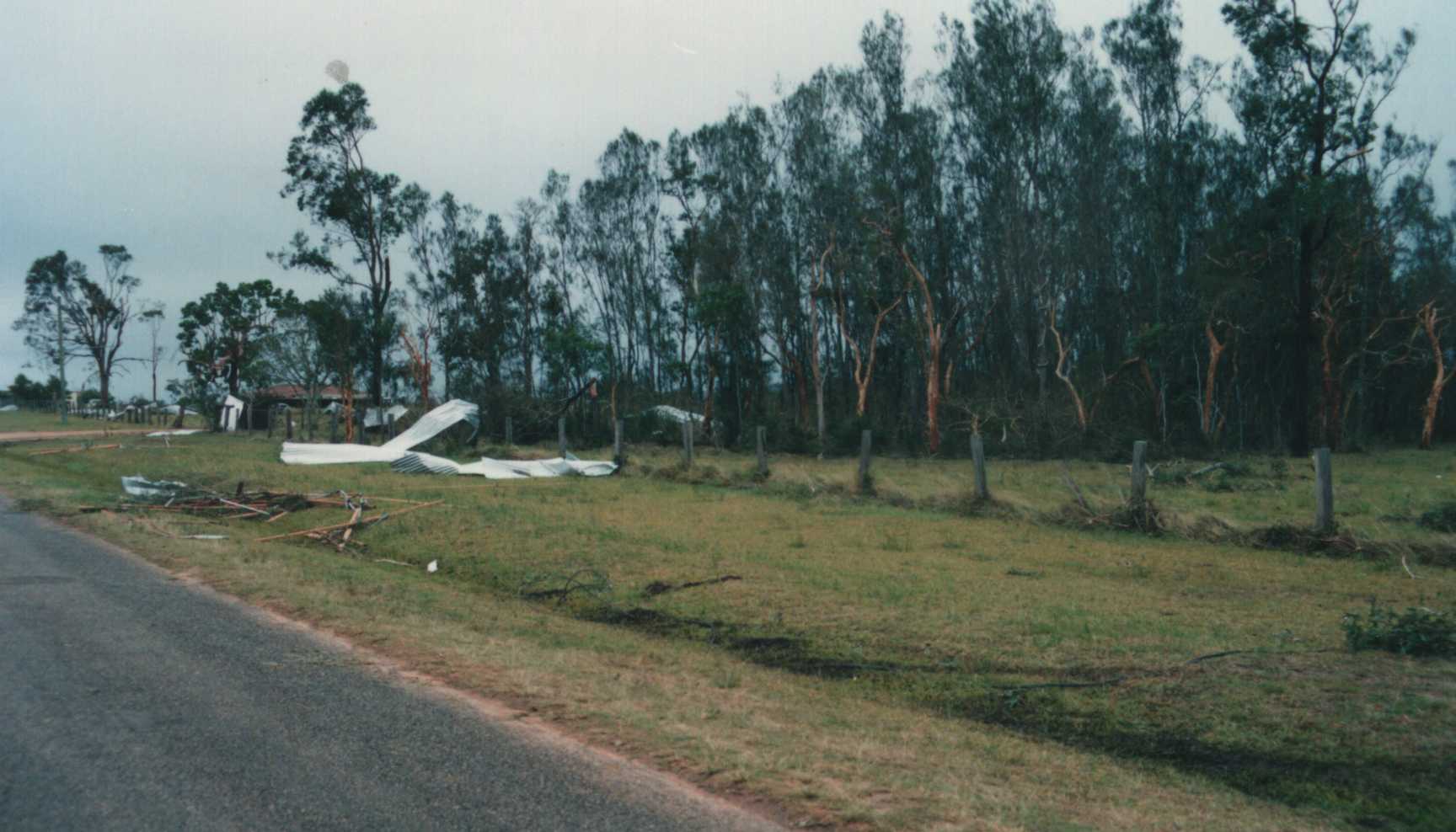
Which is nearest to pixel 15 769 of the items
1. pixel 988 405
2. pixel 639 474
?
pixel 639 474

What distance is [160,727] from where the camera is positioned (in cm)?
519

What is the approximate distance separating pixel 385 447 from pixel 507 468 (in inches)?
336

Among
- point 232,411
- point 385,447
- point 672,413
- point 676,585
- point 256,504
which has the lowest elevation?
point 676,585

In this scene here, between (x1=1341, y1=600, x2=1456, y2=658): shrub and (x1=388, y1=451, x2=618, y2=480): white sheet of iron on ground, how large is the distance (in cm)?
1932

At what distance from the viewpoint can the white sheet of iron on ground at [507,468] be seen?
82.8 ft

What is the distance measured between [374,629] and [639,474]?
17.4 meters

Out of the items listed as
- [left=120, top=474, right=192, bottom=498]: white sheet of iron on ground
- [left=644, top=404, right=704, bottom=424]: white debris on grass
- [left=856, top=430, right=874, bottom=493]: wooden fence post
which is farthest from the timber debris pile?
[left=644, top=404, right=704, bottom=424]: white debris on grass

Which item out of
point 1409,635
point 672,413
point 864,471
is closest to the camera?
point 1409,635

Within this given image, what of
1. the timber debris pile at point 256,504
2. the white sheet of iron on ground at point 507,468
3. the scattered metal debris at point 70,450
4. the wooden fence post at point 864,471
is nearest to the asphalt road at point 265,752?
the timber debris pile at point 256,504

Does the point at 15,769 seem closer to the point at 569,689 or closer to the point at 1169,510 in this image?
the point at 569,689

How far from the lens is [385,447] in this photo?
106ft

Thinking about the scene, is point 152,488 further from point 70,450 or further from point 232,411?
point 232,411

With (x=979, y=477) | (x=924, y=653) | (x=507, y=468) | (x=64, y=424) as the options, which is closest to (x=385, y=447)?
(x=507, y=468)

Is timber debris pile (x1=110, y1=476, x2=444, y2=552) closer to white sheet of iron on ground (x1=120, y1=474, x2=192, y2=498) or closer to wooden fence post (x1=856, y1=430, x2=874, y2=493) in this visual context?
white sheet of iron on ground (x1=120, y1=474, x2=192, y2=498)
